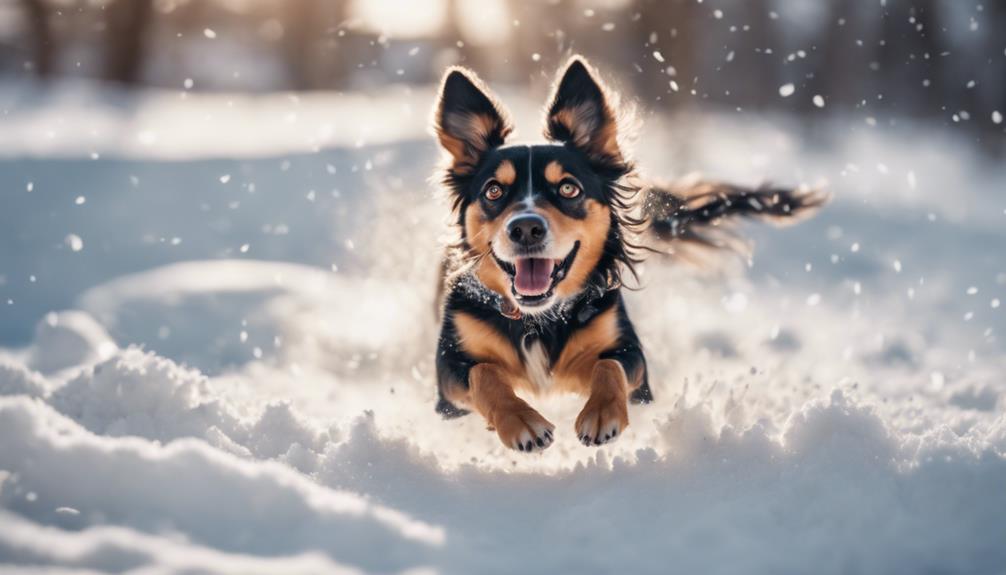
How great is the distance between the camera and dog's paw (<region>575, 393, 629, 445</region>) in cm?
311

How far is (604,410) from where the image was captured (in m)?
3.19

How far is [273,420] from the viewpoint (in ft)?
11.5

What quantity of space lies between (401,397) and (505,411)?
1619 millimetres

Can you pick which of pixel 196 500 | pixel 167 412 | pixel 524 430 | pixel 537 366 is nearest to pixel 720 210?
pixel 537 366

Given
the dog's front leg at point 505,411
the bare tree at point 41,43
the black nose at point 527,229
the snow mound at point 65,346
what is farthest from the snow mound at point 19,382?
the bare tree at point 41,43

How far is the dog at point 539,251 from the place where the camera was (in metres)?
3.55

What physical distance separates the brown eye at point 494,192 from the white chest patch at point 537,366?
0.62 metres

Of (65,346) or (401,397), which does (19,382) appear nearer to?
(65,346)

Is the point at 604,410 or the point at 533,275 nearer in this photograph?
the point at 604,410

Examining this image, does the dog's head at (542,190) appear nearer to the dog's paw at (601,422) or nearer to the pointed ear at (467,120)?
the pointed ear at (467,120)

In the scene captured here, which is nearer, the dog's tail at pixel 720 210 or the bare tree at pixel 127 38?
the dog's tail at pixel 720 210

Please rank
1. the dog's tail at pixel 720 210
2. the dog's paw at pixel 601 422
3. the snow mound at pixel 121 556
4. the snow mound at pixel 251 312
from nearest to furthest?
the snow mound at pixel 121 556 < the dog's paw at pixel 601 422 < the dog's tail at pixel 720 210 < the snow mound at pixel 251 312

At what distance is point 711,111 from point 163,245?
1538 centimetres

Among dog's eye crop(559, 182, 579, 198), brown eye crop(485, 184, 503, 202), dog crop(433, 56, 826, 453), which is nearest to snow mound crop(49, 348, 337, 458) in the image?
dog crop(433, 56, 826, 453)
